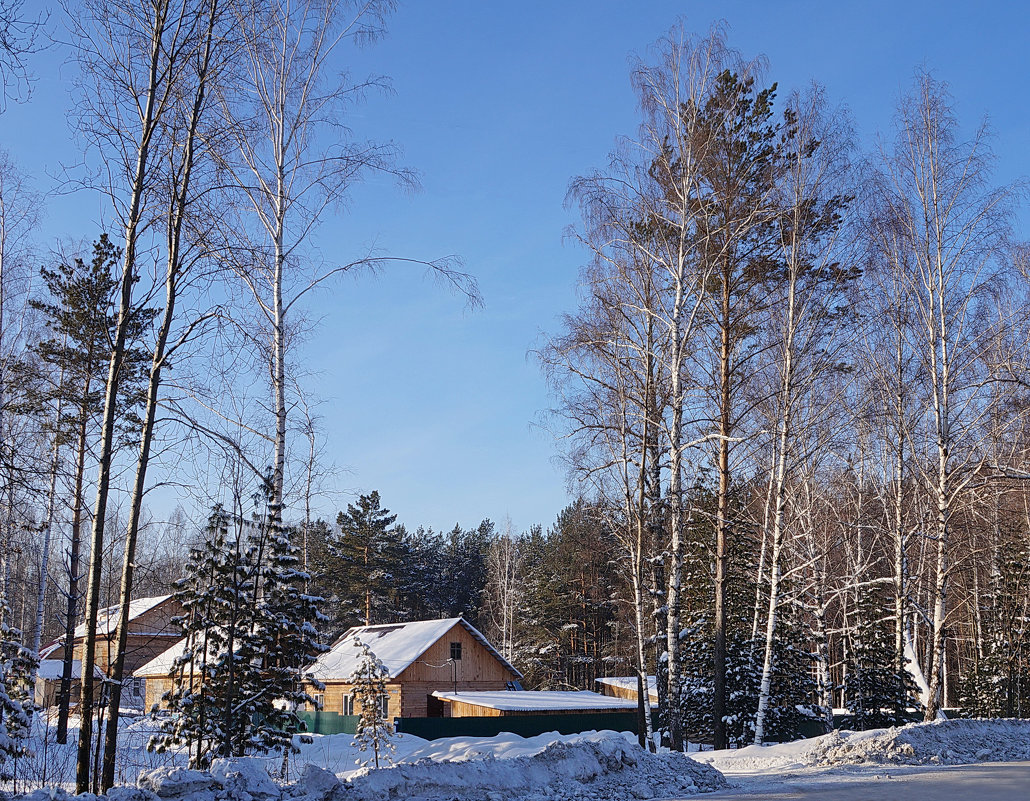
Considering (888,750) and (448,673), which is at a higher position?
(448,673)

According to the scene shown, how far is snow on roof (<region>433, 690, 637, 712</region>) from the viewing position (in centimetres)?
2954

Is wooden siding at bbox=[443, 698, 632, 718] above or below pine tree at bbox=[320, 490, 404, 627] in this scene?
below

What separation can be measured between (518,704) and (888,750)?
64.4 ft

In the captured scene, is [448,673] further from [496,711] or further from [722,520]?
[722,520]

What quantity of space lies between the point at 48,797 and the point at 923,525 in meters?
18.5

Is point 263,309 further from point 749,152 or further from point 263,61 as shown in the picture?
point 749,152

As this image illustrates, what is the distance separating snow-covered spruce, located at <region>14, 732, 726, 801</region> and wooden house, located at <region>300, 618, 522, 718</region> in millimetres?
22642

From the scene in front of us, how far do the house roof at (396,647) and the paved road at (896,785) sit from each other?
74.0ft

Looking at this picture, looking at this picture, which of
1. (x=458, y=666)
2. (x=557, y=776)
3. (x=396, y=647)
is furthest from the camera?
(x=458, y=666)

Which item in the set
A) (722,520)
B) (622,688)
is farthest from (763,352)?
(622,688)

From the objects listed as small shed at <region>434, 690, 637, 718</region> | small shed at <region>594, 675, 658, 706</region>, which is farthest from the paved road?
small shed at <region>594, 675, 658, 706</region>

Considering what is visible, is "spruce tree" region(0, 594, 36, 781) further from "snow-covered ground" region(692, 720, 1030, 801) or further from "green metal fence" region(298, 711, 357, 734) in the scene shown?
"green metal fence" region(298, 711, 357, 734)

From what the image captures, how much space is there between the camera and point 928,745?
13.0 metres

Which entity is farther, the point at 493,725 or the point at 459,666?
the point at 459,666
